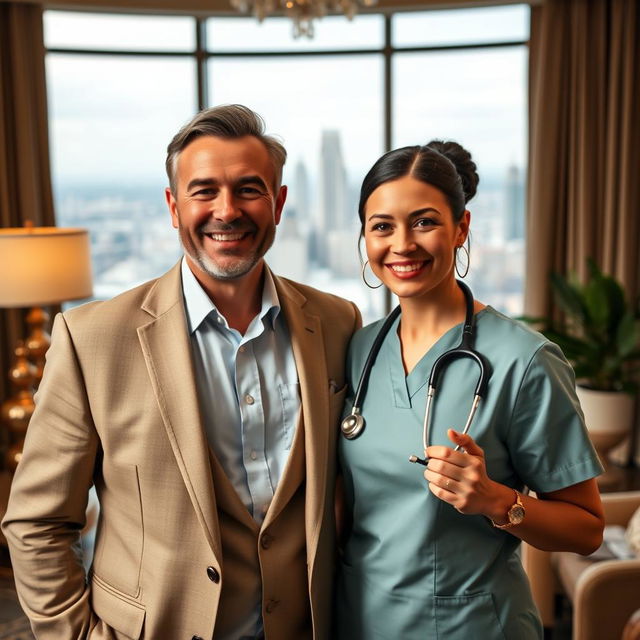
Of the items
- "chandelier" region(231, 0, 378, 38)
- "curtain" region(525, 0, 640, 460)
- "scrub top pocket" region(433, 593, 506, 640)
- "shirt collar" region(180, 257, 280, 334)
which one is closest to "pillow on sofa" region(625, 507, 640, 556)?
"scrub top pocket" region(433, 593, 506, 640)

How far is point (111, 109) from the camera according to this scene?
17.5 ft

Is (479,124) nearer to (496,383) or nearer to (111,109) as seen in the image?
(111,109)

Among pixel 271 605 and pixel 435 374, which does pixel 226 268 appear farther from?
pixel 271 605

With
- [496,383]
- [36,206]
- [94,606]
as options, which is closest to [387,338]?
[496,383]

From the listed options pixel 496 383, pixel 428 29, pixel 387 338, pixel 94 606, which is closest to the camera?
pixel 496 383

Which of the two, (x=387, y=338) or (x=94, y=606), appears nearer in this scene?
(x=94, y=606)

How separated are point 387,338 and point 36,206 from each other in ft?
12.0

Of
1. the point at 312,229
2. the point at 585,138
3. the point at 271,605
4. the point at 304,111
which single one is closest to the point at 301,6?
the point at 304,111

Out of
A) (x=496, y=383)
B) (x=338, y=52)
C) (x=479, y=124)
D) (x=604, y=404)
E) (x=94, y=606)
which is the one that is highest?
(x=338, y=52)

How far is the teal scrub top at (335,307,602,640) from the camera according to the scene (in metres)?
1.46

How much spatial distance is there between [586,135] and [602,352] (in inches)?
54.6

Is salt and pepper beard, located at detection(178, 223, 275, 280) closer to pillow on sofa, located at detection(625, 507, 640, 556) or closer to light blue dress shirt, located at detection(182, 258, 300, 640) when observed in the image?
light blue dress shirt, located at detection(182, 258, 300, 640)

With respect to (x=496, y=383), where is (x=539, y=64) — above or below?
above

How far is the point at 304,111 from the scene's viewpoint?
5.40 meters
